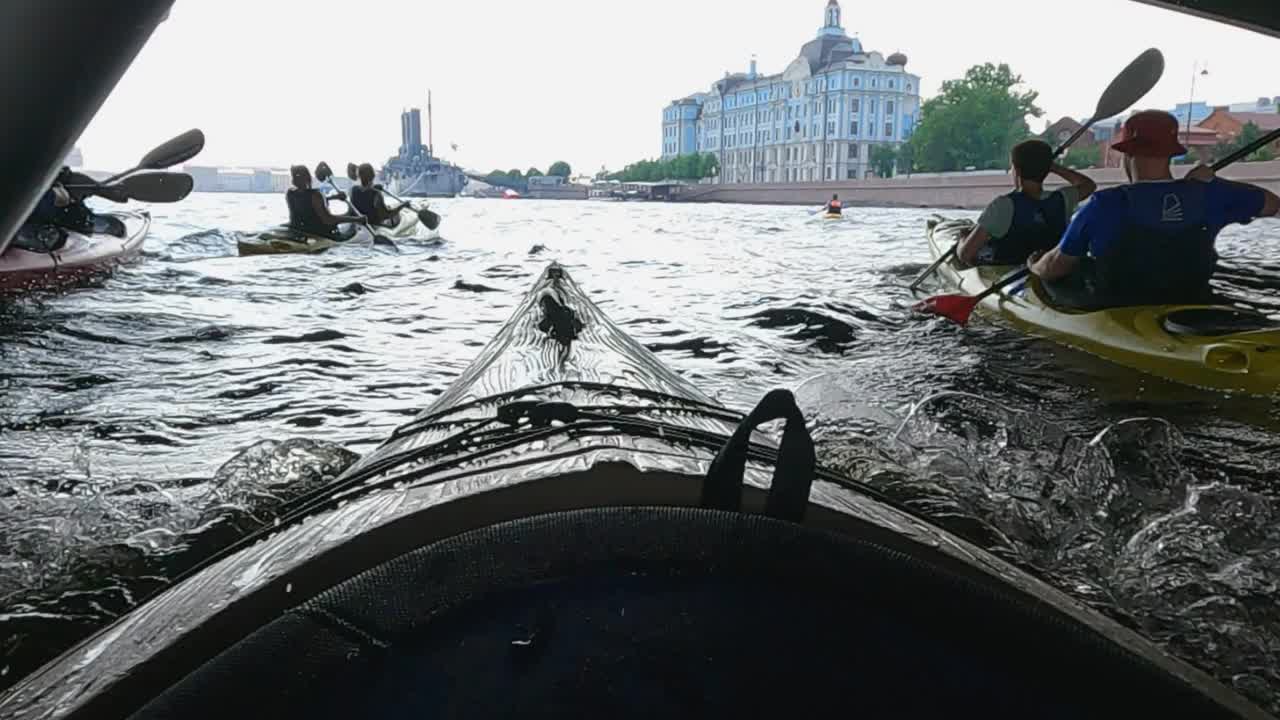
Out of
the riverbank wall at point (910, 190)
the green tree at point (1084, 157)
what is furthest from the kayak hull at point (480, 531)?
the green tree at point (1084, 157)

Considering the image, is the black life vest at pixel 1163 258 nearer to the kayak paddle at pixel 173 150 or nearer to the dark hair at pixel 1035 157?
the dark hair at pixel 1035 157

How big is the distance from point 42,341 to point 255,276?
4143 millimetres

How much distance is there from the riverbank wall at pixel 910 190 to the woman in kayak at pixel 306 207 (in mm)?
26214

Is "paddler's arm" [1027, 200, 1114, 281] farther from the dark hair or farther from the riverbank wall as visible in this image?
the riverbank wall

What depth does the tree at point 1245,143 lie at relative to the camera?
28453 mm

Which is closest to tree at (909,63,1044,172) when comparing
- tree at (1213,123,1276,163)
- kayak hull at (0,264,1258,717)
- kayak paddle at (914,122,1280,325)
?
tree at (1213,123,1276,163)

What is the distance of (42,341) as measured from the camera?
5.50 metres

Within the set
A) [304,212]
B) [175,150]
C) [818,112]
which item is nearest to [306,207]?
[304,212]

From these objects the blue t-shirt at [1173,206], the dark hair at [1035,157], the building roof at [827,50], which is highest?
the building roof at [827,50]

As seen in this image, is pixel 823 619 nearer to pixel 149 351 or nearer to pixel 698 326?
pixel 149 351

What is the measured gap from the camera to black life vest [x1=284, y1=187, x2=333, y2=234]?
11281 mm

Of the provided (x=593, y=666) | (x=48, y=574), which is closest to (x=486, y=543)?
(x=593, y=666)

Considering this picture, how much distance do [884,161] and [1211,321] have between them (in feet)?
190

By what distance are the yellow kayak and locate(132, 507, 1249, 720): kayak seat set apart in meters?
4.02
